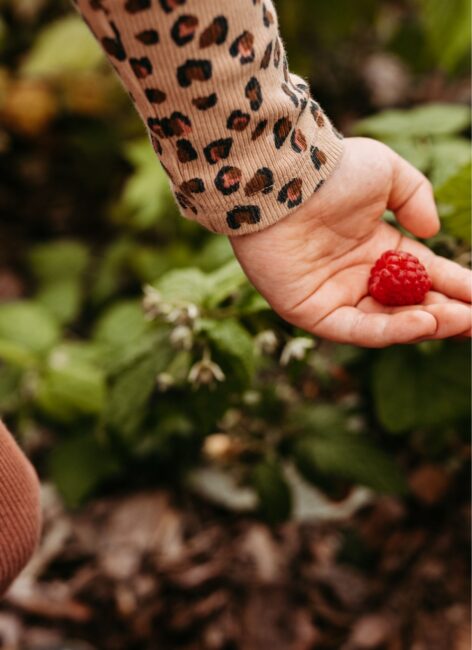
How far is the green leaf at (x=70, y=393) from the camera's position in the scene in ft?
5.13

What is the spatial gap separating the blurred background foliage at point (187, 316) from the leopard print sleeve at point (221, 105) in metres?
0.22

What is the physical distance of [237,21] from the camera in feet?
2.84

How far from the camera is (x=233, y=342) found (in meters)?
1.10

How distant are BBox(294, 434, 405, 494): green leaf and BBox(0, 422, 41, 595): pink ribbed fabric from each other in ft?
2.41

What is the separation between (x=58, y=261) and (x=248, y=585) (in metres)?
1.53

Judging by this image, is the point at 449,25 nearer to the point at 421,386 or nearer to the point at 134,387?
the point at 421,386

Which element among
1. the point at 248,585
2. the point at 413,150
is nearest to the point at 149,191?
the point at 413,150

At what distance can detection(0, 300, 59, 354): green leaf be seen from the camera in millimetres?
1729

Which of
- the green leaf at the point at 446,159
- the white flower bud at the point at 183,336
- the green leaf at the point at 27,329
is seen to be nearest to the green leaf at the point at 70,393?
the green leaf at the point at 27,329

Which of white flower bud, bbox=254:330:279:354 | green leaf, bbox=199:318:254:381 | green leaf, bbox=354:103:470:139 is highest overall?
green leaf, bbox=354:103:470:139

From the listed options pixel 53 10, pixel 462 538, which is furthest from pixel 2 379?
pixel 53 10

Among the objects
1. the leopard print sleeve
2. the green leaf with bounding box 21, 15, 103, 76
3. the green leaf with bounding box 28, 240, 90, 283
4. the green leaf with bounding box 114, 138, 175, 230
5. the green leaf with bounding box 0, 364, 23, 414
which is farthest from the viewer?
the green leaf with bounding box 28, 240, 90, 283

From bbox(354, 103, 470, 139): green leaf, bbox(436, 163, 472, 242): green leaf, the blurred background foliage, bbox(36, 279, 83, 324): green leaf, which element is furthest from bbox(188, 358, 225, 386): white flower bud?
bbox(36, 279, 83, 324): green leaf

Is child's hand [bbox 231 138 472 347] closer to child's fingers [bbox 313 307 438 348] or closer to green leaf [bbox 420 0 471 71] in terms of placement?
child's fingers [bbox 313 307 438 348]
